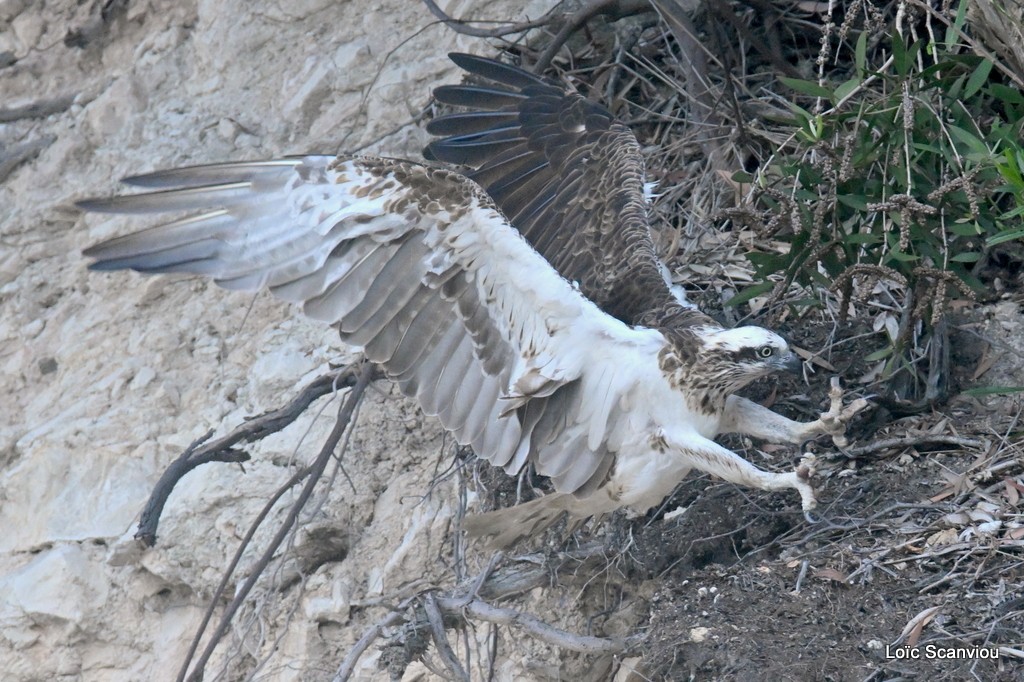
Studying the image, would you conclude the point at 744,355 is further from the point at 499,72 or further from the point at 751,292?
the point at 499,72

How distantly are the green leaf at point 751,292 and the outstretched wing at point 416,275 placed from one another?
0.74 m

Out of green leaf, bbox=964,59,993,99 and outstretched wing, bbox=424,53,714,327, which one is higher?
green leaf, bbox=964,59,993,99

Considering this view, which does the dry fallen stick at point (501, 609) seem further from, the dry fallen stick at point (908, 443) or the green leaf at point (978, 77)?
the green leaf at point (978, 77)

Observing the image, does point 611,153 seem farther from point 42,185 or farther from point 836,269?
point 42,185

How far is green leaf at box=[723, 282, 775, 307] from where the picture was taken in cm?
471

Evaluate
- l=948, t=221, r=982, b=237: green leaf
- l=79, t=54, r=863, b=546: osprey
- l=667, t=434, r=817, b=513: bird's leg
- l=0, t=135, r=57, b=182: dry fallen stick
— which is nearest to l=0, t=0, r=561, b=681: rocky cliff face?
l=0, t=135, r=57, b=182: dry fallen stick

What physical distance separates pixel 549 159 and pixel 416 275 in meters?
1.28

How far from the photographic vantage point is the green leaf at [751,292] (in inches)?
186

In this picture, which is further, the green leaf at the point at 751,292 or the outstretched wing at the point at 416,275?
the green leaf at the point at 751,292

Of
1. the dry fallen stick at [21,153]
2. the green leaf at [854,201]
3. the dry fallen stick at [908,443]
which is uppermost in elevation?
the green leaf at [854,201]

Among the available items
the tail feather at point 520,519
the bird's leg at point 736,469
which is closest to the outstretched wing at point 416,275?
the tail feather at point 520,519

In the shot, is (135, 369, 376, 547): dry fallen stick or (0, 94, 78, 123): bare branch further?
(0, 94, 78, 123): bare branch

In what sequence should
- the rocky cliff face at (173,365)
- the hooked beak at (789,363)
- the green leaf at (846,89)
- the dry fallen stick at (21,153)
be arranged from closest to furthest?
the hooked beak at (789,363)
the green leaf at (846,89)
the rocky cliff face at (173,365)
the dry fallen stick at (21,153)

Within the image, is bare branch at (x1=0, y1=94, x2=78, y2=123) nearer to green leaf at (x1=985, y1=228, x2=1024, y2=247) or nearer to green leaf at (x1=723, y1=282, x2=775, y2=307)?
green leaf at (x1=723, y1=282, x2=775, y2=307)
